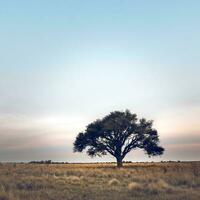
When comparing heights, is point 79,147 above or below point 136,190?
above

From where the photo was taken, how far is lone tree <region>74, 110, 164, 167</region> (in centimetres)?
7188

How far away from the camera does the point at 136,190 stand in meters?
25.7

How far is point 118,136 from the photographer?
72062 millimetres

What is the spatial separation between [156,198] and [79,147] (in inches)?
2110

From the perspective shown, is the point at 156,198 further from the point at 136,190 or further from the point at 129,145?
the point at 129,145

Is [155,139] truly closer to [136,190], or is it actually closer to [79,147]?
[79,147]

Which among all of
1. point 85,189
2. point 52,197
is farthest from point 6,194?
point 85,189

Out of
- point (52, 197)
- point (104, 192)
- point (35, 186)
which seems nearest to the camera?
point (52, 197)

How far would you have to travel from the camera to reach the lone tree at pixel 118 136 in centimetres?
7188

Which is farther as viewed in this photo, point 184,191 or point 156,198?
point 184,191

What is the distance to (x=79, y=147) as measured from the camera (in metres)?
75.6

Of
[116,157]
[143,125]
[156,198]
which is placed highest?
[143,125]

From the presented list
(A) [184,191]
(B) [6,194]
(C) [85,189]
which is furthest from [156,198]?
(B) [6,194]

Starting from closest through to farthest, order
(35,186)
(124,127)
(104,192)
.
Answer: (104,192) < (35,186) < (124,127)
